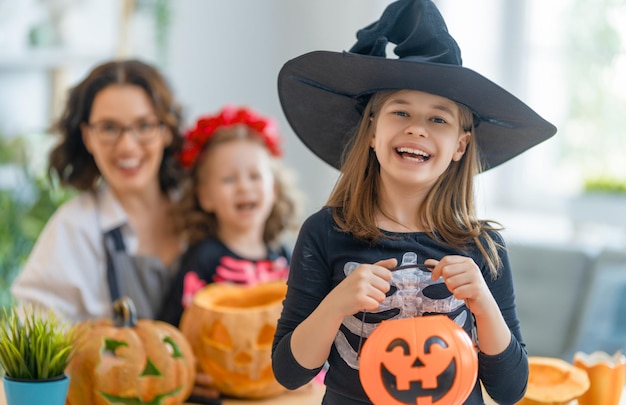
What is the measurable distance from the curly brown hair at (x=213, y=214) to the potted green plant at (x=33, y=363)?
82 centimetres

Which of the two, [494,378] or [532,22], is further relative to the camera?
[532,22]

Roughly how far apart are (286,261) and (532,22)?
195 cm

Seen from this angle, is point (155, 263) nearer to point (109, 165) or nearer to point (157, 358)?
point (109, 165)

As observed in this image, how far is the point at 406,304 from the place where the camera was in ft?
4.15

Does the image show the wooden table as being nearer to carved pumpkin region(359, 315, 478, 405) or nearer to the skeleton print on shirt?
the skeleton print on shirt

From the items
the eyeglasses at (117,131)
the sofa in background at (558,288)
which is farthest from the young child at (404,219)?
the sofa in background at (558,288)

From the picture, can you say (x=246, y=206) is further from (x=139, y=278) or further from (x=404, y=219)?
(x=404, y=219)

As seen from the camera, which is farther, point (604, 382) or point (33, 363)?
point (604, 382)

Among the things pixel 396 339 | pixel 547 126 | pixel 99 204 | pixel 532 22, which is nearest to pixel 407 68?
pixel 547 126

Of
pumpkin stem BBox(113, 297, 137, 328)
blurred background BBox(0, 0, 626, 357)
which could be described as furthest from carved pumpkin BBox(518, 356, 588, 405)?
blurred background BBox(0, 0, 626, 357)

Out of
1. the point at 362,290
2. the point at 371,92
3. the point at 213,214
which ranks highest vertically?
the point at 371,92

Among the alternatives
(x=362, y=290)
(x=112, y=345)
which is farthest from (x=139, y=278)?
(x=362, y=290)

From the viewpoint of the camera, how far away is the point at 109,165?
2248mm

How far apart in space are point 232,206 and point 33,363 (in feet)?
2.79
